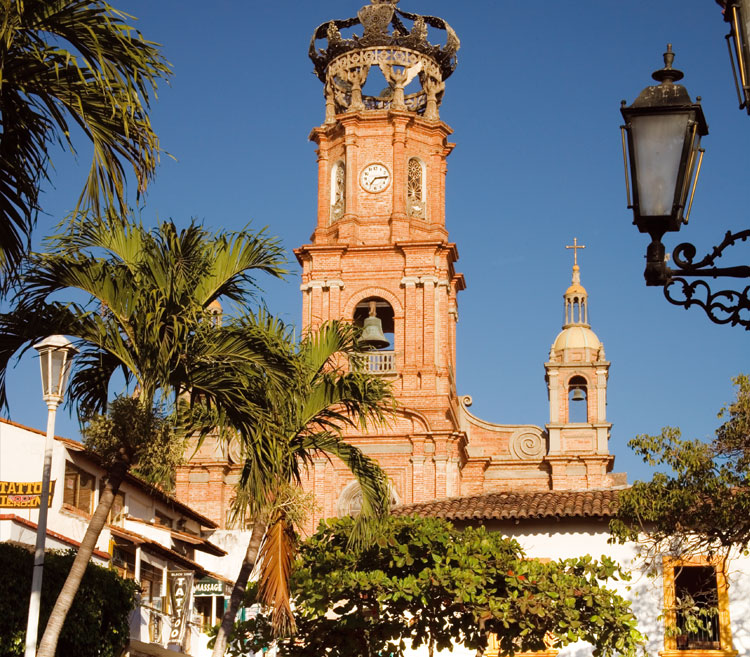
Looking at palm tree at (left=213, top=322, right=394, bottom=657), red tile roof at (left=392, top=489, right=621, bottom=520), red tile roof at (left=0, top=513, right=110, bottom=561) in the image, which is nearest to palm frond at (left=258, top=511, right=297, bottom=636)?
palm tree at (left=213, top=322, right=394, bottom=657)

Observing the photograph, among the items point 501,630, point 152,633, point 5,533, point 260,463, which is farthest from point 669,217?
point 152,633

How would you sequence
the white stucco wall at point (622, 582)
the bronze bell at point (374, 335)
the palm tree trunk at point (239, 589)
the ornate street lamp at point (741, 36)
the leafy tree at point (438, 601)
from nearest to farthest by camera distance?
1. the ornate street lamp at point (741, 36)
2. the palm tree trunk at point (239, 589)
3. the leafy tree at point (438, 601)
4. the white stucco wall at point (622, 582)
5. the bronze bell at point (374, 335)

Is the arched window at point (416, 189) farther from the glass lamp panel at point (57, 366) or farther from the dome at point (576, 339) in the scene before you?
the glass lamp panel at point (57, 366)

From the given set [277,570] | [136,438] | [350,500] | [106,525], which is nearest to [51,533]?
[106,525]

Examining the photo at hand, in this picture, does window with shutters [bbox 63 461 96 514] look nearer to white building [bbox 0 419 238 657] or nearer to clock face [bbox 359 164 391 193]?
white building [bbox 0 419 238 657]

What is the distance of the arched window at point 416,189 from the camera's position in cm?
5191

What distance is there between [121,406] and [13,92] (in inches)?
169

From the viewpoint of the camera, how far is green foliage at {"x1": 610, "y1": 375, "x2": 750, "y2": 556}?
21500mm

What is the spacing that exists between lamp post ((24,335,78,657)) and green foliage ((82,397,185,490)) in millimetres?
432

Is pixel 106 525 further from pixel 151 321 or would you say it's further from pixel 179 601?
pixel 151 321

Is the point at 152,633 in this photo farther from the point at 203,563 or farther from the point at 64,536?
the point at 203,563

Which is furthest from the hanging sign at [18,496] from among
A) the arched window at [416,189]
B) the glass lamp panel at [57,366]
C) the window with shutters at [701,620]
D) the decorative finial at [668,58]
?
the arched window at [416,189]

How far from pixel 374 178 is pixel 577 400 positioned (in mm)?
11565

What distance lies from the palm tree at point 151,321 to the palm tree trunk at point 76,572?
0.02 meters
